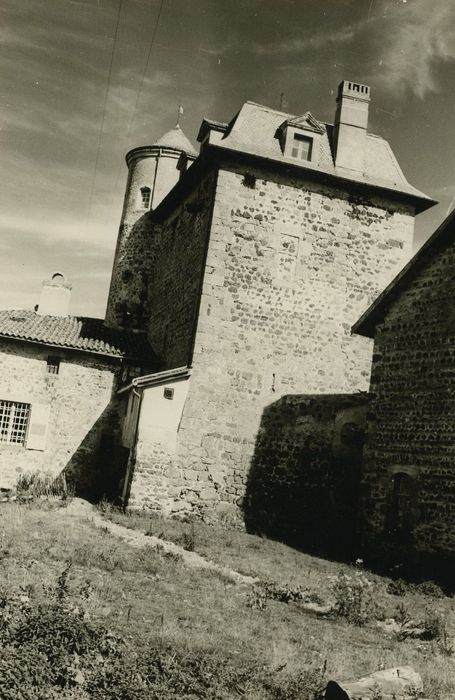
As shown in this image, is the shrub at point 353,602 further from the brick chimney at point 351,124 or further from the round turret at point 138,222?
the round turret at point 138,222

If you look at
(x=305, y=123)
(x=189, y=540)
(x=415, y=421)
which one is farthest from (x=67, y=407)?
(x=305, y=123)

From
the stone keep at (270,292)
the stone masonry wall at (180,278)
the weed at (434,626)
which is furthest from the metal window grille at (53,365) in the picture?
the weed at (434,626)

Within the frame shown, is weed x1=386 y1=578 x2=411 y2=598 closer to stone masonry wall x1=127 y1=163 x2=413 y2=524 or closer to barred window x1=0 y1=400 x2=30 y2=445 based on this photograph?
stone masonry wall x1=127 y1=163 x2=413 y2=524

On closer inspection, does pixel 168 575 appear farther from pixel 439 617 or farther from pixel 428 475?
pixel 428 475

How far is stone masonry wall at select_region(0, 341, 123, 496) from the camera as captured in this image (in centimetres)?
1838

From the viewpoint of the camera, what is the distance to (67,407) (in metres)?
18.7

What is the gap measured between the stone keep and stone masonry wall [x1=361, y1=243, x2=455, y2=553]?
9.99 feet

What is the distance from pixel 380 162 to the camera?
61.7 feet

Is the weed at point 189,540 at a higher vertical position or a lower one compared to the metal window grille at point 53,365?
lower

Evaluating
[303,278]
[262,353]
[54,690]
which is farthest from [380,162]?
[54,690]

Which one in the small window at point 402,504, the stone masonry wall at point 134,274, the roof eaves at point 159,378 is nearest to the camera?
the small window at point 402,504

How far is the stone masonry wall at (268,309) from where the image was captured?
51.9 ft

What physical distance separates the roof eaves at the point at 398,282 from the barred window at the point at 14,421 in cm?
1044

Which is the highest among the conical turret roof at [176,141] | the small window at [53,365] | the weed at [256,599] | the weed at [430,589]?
the conical turret roof at [176,141]
